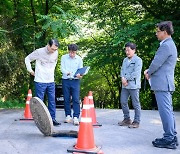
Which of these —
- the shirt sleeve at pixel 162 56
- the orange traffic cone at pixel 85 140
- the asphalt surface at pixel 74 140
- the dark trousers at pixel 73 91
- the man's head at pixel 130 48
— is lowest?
the asphalt surface at pixel 74 140

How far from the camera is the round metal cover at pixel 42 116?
5616mm

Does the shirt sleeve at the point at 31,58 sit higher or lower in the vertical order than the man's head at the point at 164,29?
lower

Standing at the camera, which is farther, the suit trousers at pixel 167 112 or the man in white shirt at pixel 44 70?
the man in white shirt at pixel 44 70

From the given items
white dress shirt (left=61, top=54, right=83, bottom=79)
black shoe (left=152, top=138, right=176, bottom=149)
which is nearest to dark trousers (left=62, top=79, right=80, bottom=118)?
white dress shirt (left=61, top=54, right=83, bottom=79)

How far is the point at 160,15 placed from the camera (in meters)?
13.1

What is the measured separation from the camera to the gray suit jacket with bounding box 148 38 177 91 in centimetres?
512

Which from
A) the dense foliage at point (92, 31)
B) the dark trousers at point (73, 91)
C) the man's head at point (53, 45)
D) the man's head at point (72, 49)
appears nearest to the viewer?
the man's head at point (53, 45)

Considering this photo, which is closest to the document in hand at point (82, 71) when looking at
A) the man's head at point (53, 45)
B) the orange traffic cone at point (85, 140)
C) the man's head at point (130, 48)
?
the man's head at point (53, 45)

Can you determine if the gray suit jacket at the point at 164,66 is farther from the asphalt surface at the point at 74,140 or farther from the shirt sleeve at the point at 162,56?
the asphalt surface at the point at 74,140

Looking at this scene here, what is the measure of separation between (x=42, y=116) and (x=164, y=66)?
2208mm

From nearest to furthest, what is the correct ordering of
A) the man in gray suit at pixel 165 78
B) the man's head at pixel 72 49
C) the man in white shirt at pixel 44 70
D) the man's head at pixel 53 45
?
1. the man in gray suit at pixel 165 78
2. the man's head at pixel 53 45
3. the man in white shirt at pixel 44 70
4. the man's head at pixel 72 49

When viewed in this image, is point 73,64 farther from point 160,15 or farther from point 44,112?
point 160,15

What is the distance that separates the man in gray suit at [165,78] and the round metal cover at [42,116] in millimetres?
1847

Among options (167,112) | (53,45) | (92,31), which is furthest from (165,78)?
(92,31)
